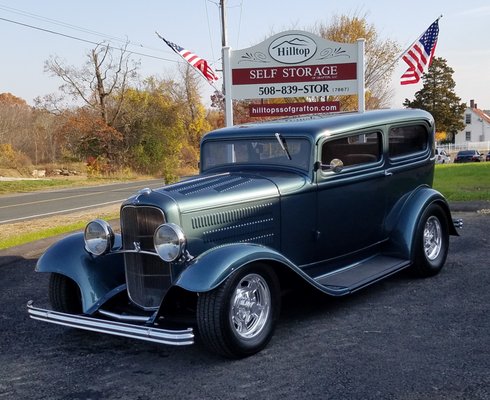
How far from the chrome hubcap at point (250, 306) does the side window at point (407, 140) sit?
2508 millimetres

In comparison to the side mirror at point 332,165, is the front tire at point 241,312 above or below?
below

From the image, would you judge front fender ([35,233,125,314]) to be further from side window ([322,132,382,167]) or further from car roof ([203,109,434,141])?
side window ([322,132,382,167])

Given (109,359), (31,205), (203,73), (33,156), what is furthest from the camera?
(33,156)

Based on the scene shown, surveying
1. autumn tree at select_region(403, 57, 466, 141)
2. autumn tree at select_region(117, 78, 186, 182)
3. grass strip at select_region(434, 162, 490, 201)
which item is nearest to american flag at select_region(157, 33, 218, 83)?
grass strip at select_region(434, 162, 490, 201)

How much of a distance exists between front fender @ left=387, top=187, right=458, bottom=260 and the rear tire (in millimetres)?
3198

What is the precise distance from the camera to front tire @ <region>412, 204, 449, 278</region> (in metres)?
5.99

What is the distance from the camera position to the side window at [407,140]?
611 centimetres

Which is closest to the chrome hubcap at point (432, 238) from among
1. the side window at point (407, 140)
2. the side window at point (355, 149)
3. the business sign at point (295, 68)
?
the side window at point (407, 140)

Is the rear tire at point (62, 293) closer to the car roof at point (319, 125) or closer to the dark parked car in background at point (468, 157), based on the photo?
the car roof at point (319, 125)

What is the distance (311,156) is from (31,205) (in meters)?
13.6

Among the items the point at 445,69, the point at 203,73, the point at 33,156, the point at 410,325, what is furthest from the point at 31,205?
the point at 445,69

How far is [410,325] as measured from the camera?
4617mm

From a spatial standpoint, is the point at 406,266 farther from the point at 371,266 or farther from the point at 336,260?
the point at 336,260

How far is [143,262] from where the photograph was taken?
4.56 m
